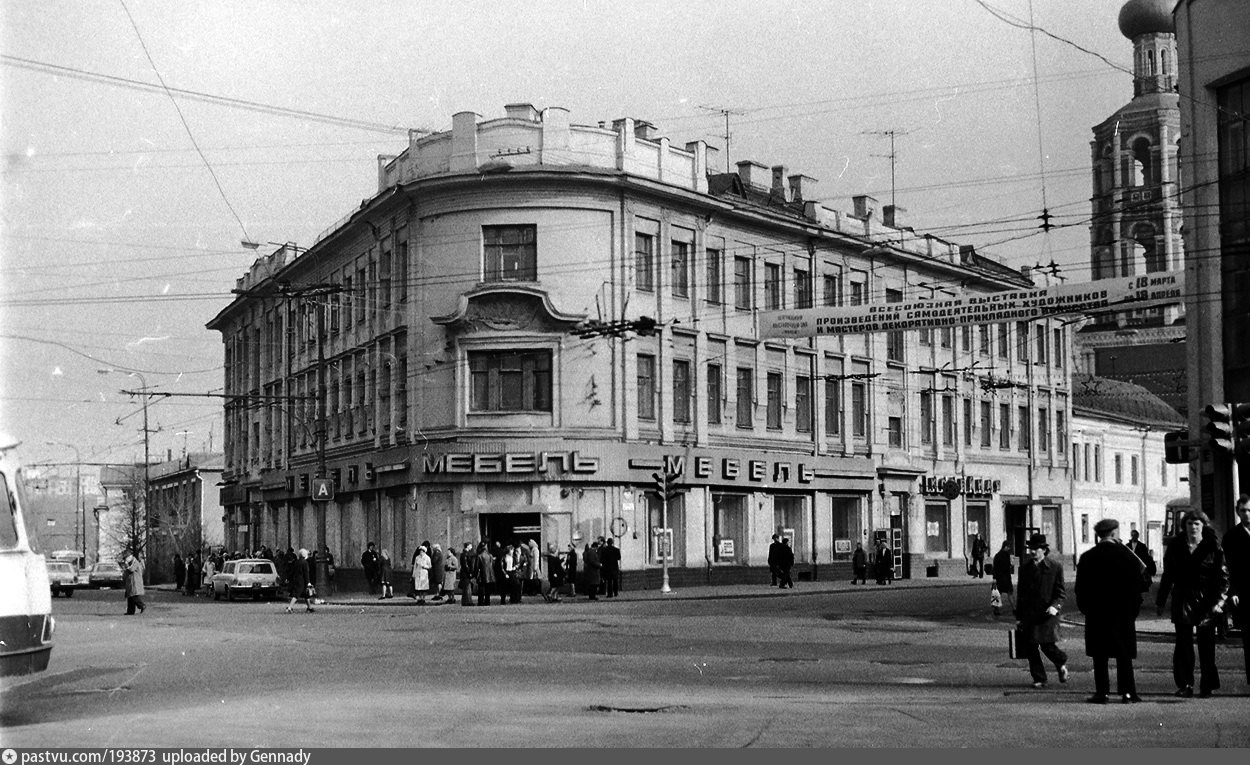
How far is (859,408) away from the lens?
56188mm

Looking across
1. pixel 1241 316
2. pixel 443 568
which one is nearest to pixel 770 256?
pixel 443 568

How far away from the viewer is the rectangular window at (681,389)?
158 ft

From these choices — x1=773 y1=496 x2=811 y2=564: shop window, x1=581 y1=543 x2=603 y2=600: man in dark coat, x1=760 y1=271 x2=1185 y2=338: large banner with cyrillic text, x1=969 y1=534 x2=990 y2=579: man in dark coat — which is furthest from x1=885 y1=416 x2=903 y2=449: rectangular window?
x1=760 y1=271 x2=1185 y2=338: large banner with cyrillic text

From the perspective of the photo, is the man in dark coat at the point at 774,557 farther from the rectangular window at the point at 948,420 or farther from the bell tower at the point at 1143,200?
the bell tower at the point at 1143,200

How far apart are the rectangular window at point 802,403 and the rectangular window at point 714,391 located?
447 centimetres

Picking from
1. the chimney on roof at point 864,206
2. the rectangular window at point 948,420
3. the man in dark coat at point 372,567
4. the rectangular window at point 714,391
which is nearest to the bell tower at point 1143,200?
the rectangular window at point 948,420

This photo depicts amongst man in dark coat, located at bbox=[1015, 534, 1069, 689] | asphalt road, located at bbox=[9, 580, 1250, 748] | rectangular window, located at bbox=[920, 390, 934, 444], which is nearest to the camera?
asphalt road, located at bbox=[9, 580, 1250, 748]

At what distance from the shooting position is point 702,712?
42.9 ft

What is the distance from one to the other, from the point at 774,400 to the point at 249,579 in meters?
18.5

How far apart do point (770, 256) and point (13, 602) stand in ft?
136

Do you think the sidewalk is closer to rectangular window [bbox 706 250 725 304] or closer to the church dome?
rectangular window [bbox 706 250 725 304]

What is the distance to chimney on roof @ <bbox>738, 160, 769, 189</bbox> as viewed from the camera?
55.5 metres

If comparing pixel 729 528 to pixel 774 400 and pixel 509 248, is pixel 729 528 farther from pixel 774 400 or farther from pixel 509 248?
pixel 509 248

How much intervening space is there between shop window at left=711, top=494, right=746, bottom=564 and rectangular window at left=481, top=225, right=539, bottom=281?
10108mm
